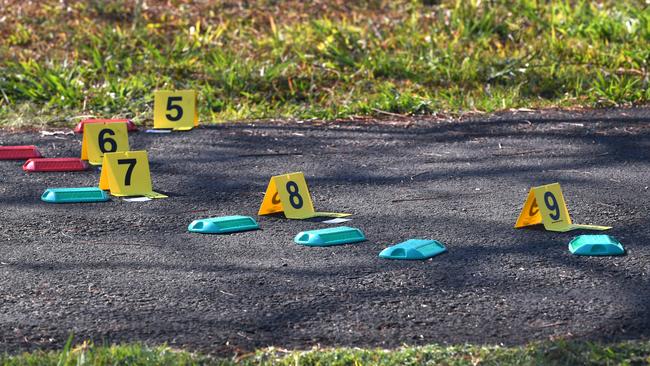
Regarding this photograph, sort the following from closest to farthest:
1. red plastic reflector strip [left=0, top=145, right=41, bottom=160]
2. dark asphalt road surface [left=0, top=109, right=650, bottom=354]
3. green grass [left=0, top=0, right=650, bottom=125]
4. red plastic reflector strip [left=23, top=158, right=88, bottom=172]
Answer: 1. dark asphalt road surface [left=0, top=109, right=650, bottom=354]
2. red plastic reflector strip [left=23, top=158, right=88, bottom=172]
3. red plastic reflector strip [left=0, top=145, right=41, bottom=160]
4. green grass [left=0, top=0, right=650, bottom=125]

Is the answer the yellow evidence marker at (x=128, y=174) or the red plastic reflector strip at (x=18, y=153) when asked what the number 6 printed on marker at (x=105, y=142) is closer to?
the red plastic reflector strip at (x=18, y=153)

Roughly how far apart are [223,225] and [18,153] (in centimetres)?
240

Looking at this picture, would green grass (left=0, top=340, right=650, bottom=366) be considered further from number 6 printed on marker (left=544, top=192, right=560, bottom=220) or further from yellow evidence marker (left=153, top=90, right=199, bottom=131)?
yellow evidence marker (left=153, top=90, right=199, bottom=131)

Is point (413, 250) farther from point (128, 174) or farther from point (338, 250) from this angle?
point (128, 174)

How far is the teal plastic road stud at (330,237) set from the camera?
4.95 metres

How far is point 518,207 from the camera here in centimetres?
573

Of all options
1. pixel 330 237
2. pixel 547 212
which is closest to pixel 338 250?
pixel 330 237

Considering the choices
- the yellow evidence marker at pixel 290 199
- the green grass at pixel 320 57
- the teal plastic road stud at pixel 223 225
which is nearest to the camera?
the teal plastic road stud at pixel 223 225

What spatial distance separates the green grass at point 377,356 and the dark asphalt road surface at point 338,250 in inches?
5.2

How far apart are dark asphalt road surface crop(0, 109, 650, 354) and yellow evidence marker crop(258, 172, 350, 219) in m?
0.07

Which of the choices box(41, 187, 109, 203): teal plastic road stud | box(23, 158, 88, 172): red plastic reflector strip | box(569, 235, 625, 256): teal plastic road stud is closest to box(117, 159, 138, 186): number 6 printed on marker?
box(41, 187, 109, 203): teal plastic road stud

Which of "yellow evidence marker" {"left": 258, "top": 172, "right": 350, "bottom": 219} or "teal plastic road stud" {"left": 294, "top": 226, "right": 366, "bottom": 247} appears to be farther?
"yellow evidence marker" {"left": 258, "top": 172, "right": 350, "bottom": 219}

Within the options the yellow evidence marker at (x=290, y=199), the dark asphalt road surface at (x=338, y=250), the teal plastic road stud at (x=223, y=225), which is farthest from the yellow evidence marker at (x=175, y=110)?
the teal plastic road stud at (x=223, y=225)

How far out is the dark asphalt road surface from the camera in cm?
387
